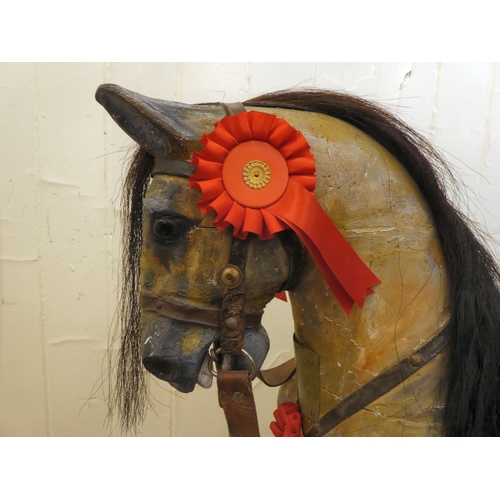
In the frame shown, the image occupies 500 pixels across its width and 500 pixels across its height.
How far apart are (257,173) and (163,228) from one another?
0.14 metres

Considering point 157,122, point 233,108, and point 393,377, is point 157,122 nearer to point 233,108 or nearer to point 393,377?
point 233,108

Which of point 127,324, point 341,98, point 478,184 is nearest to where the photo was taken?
point 341,98

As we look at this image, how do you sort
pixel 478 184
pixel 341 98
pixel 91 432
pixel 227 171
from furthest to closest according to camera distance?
pixel 91 432
pixel 478 184
pixel 341 98
pixel 227 171

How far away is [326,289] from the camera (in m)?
0.67

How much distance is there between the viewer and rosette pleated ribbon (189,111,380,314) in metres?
0.61

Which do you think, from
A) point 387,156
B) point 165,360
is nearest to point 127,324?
point 165,360

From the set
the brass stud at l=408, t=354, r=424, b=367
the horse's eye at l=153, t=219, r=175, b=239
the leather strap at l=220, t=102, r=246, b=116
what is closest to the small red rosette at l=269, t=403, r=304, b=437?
the brass stud at l=408, t=354, r=424, b=367

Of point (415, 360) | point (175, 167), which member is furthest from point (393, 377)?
point (175, 167)

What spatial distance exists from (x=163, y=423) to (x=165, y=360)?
23.1 inches

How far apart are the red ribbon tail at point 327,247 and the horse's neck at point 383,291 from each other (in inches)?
0.8

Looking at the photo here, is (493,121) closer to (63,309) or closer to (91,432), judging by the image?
(63,309)

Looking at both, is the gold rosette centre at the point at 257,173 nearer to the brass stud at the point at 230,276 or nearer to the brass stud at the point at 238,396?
the brass stud at the point at 230,276

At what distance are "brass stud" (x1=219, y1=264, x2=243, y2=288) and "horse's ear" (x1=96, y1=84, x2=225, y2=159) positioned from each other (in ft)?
0.50

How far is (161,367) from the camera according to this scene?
0.67m
